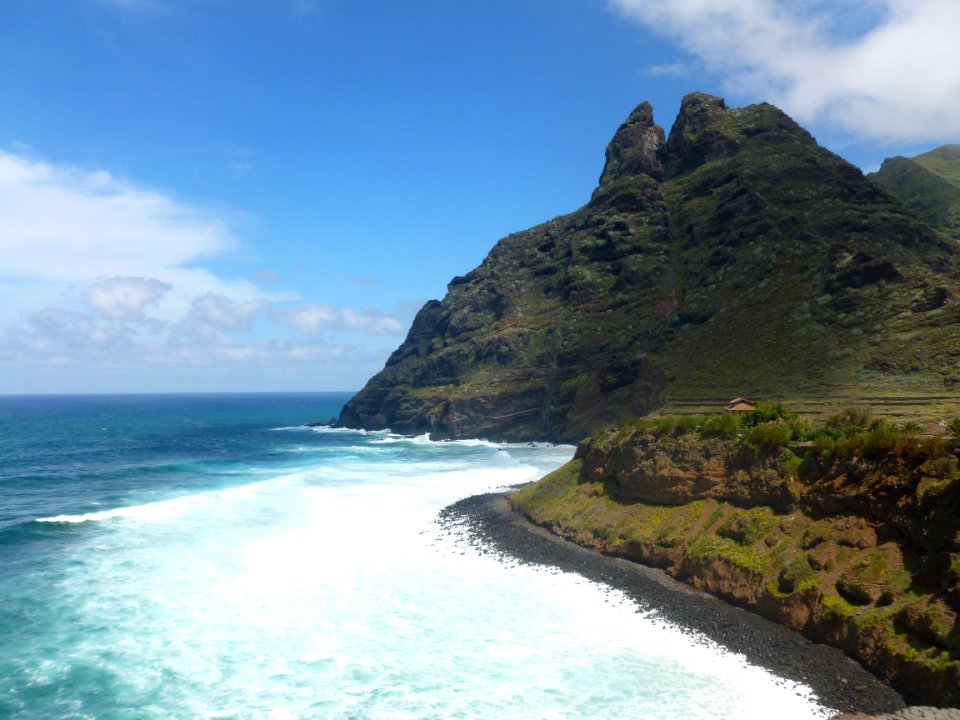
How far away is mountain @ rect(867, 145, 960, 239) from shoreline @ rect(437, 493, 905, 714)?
111 meters

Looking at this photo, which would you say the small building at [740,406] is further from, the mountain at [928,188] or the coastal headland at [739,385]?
the mountain at [928,188]

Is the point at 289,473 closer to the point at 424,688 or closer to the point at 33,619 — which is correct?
the point at 33,619

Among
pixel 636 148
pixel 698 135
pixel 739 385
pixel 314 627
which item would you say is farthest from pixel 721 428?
pixel 636 148

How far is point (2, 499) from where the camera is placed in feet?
179

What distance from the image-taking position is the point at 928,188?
416 feet

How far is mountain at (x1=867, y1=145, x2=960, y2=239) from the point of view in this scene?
11360cm

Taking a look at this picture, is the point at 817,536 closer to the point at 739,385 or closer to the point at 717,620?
the point at 717,620

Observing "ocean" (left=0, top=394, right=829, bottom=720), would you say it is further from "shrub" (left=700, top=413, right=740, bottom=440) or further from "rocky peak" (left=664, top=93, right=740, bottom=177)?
"rocky peak" (left=664, top=93, right=740, bottom=177)

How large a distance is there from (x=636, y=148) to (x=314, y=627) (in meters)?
139

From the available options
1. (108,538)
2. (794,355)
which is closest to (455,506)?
(108,538)

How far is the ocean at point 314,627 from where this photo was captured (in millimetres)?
21094

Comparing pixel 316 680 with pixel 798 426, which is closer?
pixel 316 680

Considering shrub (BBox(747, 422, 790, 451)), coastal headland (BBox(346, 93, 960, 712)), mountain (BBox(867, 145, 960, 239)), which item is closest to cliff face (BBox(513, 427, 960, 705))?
coastal headland (BBox(346, 93, 960, 712))

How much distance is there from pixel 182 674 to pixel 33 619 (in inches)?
408
